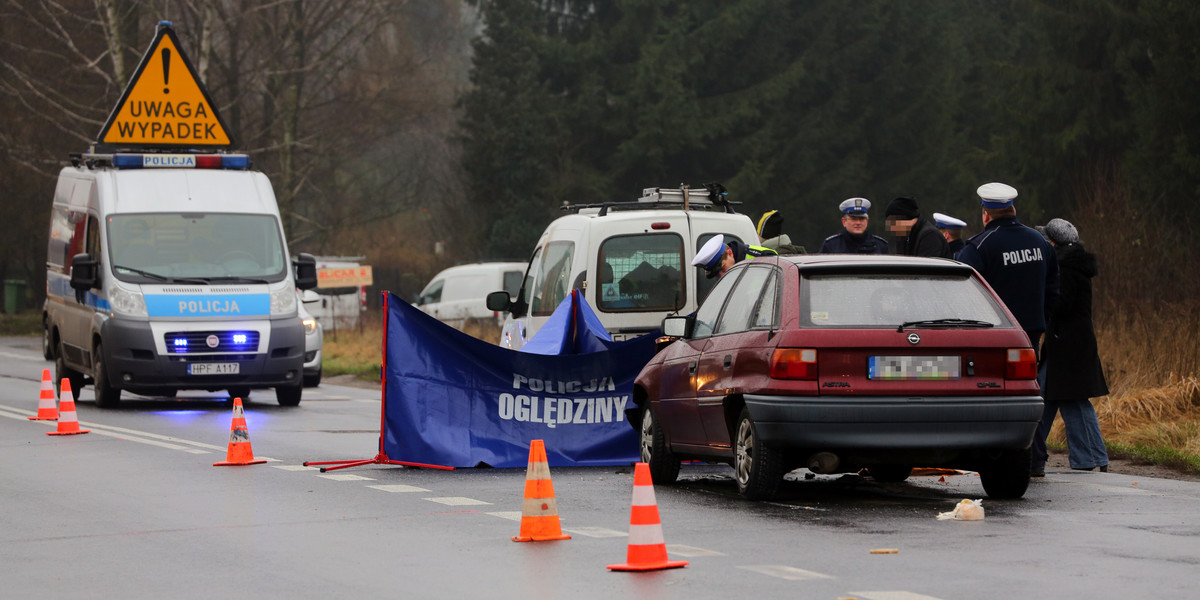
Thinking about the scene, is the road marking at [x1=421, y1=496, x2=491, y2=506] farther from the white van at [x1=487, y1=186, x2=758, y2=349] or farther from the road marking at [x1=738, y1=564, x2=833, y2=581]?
the white van at [x1=487, y1=186, x2=758, y2=349]

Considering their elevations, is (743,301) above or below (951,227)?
below

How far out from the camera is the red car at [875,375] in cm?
994

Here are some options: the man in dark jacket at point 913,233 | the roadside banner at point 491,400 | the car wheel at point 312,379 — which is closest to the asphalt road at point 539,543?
the roadside banner at point 491,400

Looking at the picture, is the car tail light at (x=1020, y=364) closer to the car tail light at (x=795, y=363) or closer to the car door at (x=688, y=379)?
the car tail light at (x=795, y=363)

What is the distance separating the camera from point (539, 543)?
892 centimetres

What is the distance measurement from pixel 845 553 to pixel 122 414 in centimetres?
1275

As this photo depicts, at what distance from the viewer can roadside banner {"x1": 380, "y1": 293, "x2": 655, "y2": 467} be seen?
1301 cm

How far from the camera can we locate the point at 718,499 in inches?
431

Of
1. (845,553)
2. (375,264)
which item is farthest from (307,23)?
(845,553)

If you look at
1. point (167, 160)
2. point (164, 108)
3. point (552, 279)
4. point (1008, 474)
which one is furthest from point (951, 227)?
point (164, 108)

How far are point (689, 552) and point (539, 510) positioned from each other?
90 cm

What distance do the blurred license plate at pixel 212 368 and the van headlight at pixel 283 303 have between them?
2.57ft

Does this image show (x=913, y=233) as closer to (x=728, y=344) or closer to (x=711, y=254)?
(x=711, y=254)

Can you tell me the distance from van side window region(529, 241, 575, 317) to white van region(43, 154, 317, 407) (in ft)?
15.6
